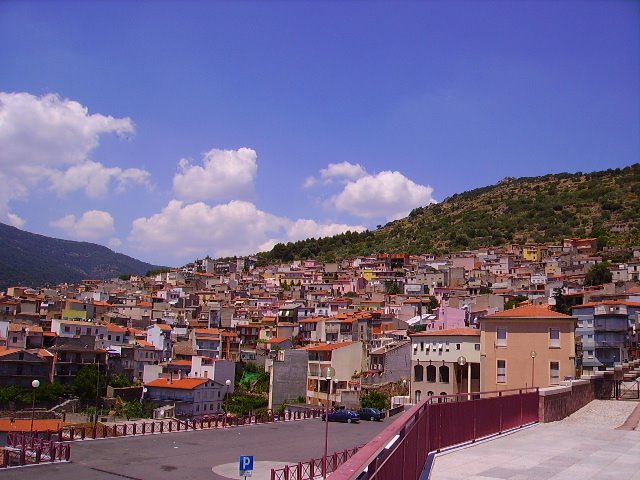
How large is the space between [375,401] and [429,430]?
38.2m

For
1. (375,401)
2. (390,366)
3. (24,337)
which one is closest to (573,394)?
(375,401)

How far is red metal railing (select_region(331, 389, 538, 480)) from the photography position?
487 centimetres

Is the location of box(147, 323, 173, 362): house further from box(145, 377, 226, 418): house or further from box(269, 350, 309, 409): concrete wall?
box(269, 350, 309, 409): concrete wall

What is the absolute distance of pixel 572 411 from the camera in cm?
1859

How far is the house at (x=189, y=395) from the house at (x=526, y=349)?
26190mm

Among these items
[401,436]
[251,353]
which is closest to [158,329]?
[251,353]

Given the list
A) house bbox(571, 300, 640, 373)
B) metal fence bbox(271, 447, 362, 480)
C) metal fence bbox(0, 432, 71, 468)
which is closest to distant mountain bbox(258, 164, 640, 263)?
house bbox(571, 300, 640, 373)

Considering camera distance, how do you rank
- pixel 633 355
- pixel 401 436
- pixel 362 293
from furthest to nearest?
pixel 362 293 < pixel 633 355 < pixel 401 436

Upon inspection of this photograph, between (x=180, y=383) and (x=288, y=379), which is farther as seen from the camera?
(x=288, y=379)

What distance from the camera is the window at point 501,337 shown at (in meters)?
32.8

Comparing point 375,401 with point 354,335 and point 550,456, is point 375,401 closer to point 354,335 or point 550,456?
point 354,335

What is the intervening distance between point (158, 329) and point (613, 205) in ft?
344

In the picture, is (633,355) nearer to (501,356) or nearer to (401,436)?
(501,356)

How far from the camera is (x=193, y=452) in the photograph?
2316cm
